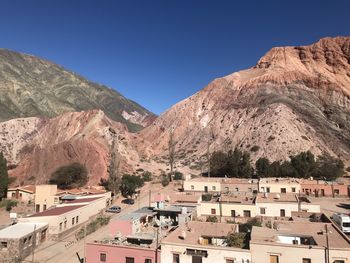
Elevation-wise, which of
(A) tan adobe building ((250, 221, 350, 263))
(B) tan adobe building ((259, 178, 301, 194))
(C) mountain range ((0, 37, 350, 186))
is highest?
(C) mountain range ((0, 37, 350, 186))

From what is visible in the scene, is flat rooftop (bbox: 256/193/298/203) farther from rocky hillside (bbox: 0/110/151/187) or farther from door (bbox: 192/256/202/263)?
rocky hillside (bbox: 0/110/151/187)

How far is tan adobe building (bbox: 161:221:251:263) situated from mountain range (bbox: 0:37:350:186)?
48856mm

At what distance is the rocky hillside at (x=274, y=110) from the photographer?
306ft

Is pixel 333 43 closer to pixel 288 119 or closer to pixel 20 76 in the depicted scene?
pixel 288 119

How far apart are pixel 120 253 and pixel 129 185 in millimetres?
35868

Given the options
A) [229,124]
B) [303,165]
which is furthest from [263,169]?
[229,124]

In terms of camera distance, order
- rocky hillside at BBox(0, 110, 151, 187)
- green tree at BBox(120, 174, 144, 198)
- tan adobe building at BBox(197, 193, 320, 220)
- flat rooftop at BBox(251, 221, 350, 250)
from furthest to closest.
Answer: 1. rocky hillside at BBox(0, 110, 151, 187)
2. green tree at BBox(120, 174, 144, 198)
3. tan adobe building at BBox(197, 193, 320, 220)
4. flat rooftop at BBox(251, 221, 350, 250)

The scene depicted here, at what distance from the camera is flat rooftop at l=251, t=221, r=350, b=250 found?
23609 millimetres

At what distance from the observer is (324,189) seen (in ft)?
184

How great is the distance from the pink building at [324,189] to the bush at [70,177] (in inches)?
1752

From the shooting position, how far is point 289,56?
440 ft

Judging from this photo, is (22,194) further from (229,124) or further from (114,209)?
(229,124)

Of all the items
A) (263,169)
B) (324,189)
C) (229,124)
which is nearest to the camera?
(324,189)

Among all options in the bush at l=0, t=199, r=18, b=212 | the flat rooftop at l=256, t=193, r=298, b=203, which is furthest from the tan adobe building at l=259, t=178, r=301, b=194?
the bush at l=0, t=199, r=18, b=212
